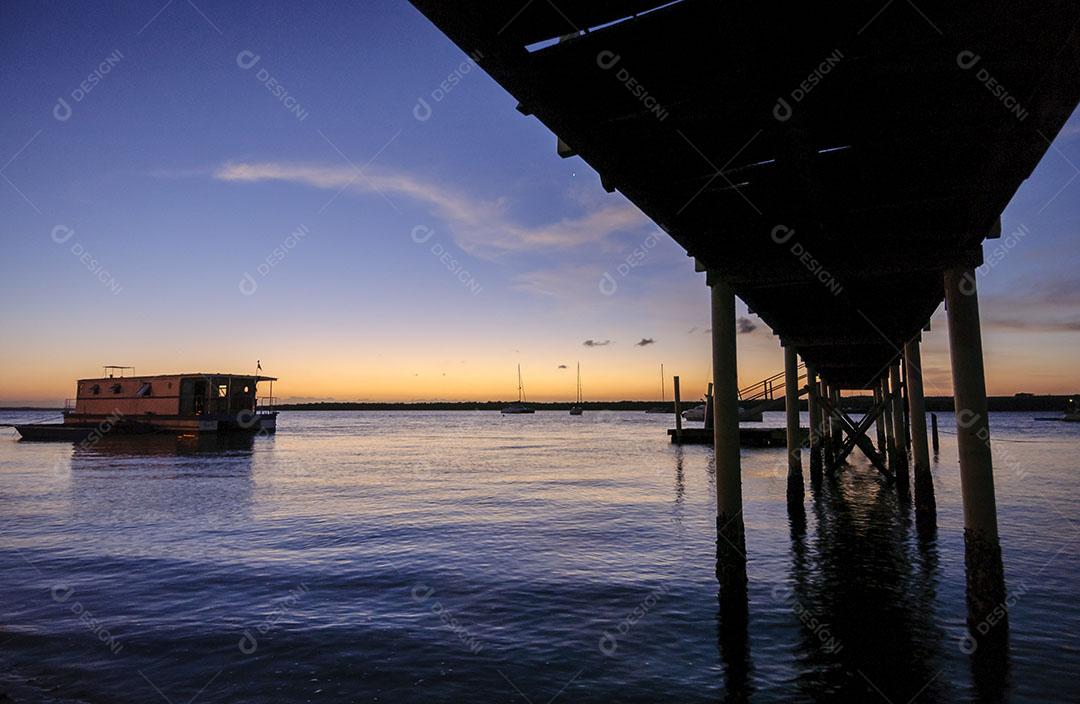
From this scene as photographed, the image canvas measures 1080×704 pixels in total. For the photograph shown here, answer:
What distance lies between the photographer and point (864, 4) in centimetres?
370

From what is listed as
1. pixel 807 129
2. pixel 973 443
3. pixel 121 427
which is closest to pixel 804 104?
pixel 807 129

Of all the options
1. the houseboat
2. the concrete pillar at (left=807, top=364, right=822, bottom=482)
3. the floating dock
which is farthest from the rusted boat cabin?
the concrete pillar at (left=807, top=364, right=822, bottom=482)

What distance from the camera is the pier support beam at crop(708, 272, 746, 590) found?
9.22 m

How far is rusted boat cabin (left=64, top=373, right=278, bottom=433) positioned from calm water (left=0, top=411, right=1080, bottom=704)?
39013 millimetres

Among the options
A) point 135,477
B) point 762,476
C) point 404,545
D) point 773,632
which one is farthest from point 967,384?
point 135,477

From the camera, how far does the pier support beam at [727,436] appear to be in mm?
9219

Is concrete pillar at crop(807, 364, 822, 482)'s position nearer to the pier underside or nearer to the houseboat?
the pier underside

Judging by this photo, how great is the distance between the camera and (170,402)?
2274 inches

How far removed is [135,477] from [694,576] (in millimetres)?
27445

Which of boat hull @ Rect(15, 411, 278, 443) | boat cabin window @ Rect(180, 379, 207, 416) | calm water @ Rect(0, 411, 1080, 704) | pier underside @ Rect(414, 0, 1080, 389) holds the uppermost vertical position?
pier underside @ Rect(414, 0, 1080, 389)

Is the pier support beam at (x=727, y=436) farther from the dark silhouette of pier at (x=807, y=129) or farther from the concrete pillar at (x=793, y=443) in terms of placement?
the concrete pillar at (x=793, y=443)

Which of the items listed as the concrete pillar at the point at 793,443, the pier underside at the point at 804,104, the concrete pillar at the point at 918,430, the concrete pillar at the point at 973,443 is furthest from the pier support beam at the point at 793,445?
the pier underside at the point at 804,104

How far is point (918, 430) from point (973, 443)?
9.35 metres

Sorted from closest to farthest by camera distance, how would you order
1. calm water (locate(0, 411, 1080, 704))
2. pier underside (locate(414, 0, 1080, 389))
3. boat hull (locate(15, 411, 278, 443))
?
pier underside (locate(414, 0, 1080, 389))
calm water (locate(0, 411, 1080, 704))
boat hull (locate(15, 411, 278, 443))
